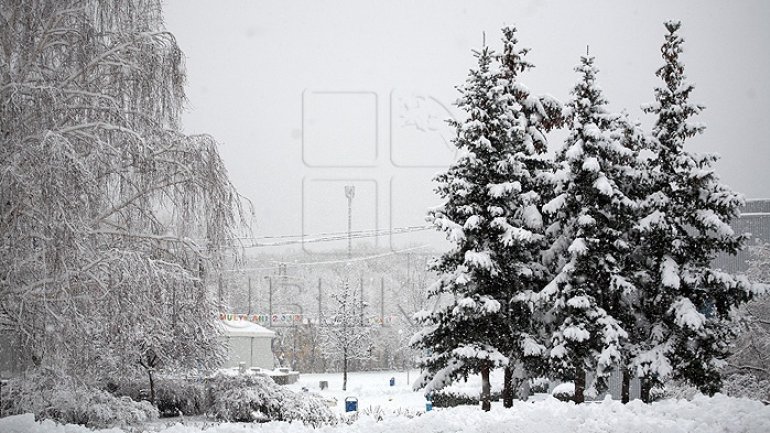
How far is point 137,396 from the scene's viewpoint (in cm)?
2198

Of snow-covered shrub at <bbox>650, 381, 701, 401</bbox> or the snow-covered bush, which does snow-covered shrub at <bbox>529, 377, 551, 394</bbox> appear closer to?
snow-covered shrub at <bbox>650, 381, 701, 401</bbox>

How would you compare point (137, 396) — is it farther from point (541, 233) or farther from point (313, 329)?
point (313, 329)

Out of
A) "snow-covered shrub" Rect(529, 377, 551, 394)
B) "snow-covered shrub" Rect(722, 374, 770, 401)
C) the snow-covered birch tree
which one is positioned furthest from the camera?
"snow-covered shrub" Rect(529, 377, 551, 394)

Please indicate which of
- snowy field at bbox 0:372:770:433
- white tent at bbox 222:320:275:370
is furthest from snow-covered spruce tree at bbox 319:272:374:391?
snowy field at bbox 0:372:770:433

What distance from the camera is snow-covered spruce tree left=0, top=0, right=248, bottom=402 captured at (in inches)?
420

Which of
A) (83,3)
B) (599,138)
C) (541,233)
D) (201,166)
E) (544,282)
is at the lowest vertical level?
(544,282)

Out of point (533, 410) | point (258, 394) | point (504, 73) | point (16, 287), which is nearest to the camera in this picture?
point (16, 287)

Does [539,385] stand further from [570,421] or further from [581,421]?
[570,421]

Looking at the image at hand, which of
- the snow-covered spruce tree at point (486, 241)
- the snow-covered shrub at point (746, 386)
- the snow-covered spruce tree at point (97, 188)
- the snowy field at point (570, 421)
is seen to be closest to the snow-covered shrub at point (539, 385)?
the snow-covered shrub at point (746, 386)

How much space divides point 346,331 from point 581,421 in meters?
52.2

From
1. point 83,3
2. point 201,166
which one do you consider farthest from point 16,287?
point 83,3

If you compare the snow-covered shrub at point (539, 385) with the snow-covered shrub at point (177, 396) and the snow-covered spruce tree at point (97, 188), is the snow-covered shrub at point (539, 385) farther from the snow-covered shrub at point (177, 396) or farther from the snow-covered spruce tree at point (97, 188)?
the snow-covered spruce tree at point (97, 188)

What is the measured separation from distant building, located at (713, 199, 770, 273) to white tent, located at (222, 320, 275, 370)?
3263 cm

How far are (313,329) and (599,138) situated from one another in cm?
6470
